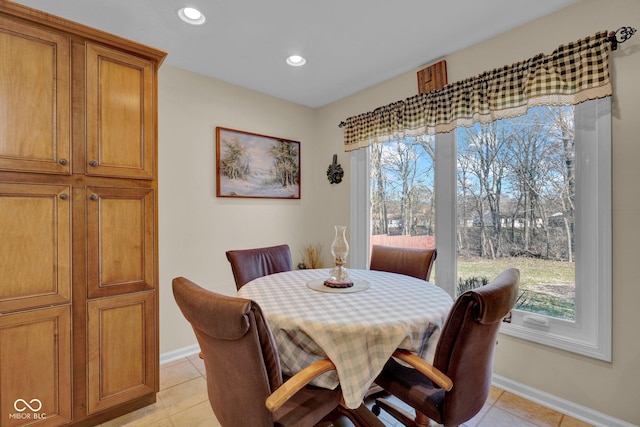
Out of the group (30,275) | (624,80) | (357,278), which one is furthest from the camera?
(357,278)

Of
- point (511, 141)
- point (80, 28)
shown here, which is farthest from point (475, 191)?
point (80, 28)

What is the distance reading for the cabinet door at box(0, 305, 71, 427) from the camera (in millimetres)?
1424

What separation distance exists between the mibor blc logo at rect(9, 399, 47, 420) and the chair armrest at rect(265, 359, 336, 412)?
4.74 ft

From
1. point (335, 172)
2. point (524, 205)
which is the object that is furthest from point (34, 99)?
point (524, 205)

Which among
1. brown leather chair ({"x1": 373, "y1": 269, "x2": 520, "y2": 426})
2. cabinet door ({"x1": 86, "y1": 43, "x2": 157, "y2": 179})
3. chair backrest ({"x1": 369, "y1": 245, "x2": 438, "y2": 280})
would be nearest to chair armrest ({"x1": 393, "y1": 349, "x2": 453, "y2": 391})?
brown leather chair ({"x1": 373, "y1": 269, "x2": 520, "y2": 426})

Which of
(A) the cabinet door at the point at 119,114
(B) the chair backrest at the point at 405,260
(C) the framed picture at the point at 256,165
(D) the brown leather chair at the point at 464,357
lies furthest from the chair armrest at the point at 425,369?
(C) the framed picture at the point at 256,165

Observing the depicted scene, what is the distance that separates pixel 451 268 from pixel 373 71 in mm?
1851

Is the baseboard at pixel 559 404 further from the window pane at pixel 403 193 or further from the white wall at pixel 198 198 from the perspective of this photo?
the white wall at pixel 198 198

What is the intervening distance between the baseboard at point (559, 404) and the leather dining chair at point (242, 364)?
63.4 inches

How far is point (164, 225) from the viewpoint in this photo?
2453mm

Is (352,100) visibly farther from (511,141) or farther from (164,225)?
(164,225)

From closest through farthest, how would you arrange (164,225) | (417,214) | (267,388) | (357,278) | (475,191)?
1. (267,388)
2. (357,278)
3. (475,191)
4. (164,225)
5. (417,214)

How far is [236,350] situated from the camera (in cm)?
97

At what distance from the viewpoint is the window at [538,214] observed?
1.68 m
